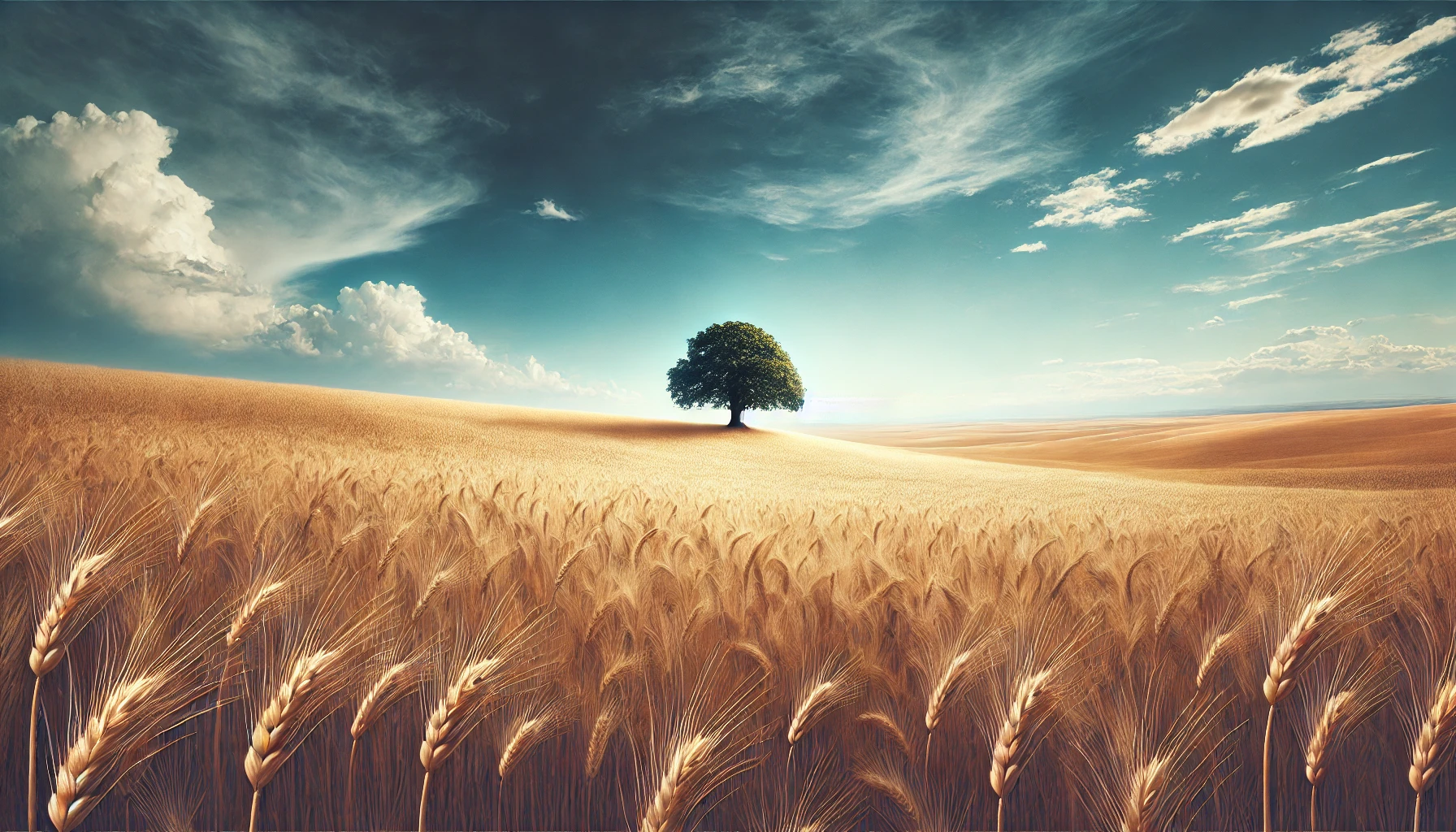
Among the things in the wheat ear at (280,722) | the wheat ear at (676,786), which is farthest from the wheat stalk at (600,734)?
the wheat ear at (280,722)

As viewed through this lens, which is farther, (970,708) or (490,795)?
(970,708)

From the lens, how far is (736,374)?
3397 cm

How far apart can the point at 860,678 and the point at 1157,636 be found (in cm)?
116

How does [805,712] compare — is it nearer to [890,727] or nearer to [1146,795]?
[890,727]

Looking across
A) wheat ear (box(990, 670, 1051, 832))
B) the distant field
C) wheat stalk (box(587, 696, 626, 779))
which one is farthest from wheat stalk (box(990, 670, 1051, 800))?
the distant field

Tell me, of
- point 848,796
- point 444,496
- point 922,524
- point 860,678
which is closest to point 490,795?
point 848,796

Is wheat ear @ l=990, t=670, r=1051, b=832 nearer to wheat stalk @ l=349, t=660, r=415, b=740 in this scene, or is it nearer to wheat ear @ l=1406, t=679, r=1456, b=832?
wheat ear @ l=1406, t=679, r=1456, b=832

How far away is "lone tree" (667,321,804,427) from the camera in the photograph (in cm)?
3391

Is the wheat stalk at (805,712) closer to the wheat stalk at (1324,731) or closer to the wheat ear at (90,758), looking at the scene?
the wheat stalk at (1324,731)

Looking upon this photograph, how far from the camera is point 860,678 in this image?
5.42 ft

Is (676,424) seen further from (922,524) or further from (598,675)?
(598,675)

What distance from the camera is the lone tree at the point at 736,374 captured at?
33906 mm

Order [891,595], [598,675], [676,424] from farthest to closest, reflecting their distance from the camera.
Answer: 1. [676,424]
2. [891,595]
3. [598,675]

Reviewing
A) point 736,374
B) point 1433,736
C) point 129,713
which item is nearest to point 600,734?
point 129,713
